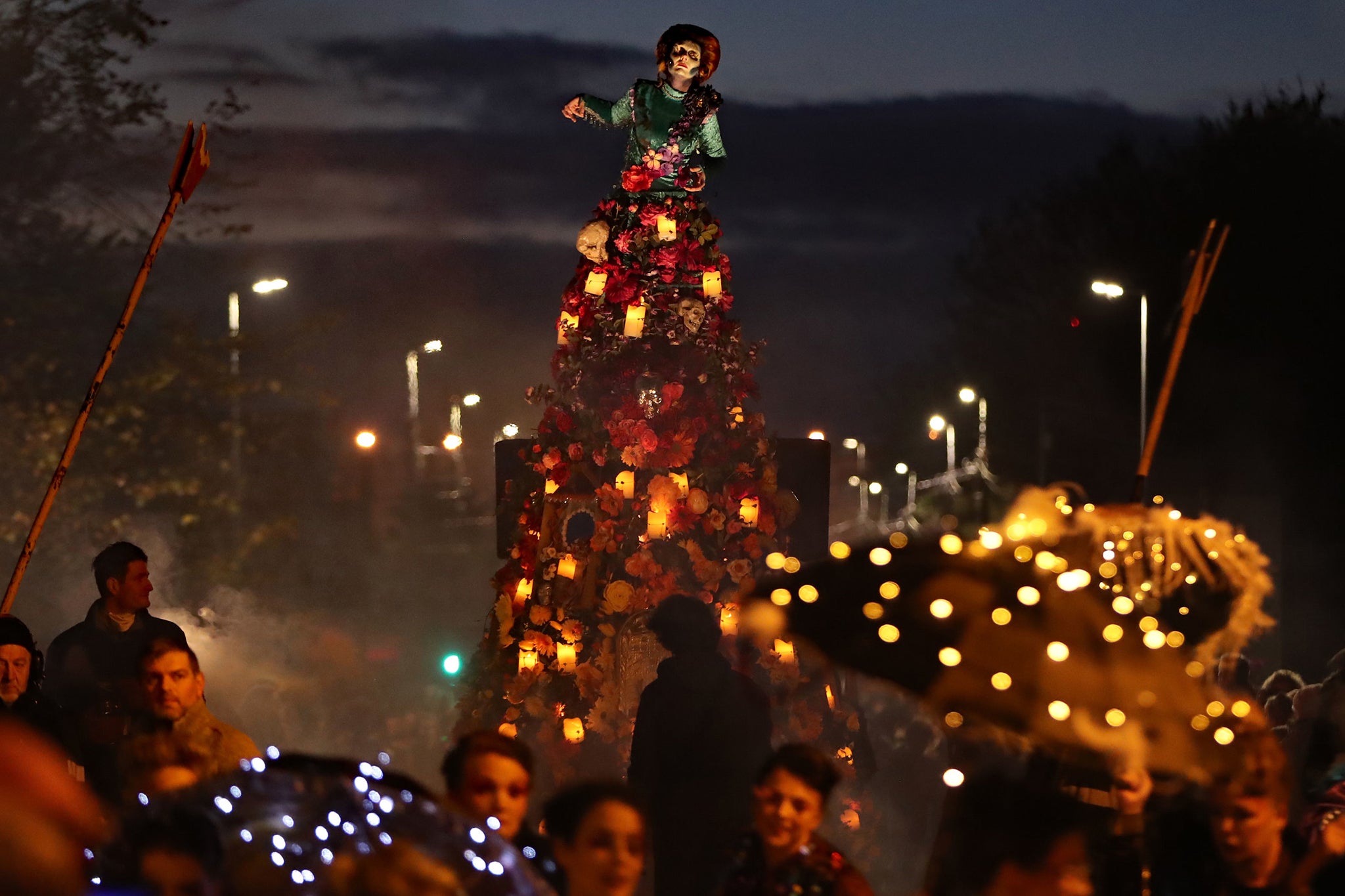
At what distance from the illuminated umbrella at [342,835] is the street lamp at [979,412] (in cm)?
3576

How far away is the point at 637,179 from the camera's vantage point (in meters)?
9.31

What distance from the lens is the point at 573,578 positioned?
362 inches

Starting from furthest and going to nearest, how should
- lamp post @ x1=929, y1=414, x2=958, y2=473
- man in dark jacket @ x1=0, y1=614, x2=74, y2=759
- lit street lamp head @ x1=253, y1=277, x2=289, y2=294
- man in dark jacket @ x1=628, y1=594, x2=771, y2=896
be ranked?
lamp post @ x1=929, y1=414, x2=958, y2=473 < lit street lamp head @ x1=253, y1=277, x2=289, y2=294 < man in dark jacket @ x1=628, y1=594, x2=771, y2=896 < man in dark jacket @ x1=0, y1=614, x2=74, y2=759

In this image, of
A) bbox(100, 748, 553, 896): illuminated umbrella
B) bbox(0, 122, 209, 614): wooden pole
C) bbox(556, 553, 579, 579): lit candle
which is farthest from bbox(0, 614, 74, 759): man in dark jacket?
bbox(556, 553, 579, 579): lit candle

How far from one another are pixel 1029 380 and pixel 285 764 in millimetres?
35723

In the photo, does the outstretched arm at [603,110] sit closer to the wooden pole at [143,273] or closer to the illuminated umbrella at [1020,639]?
the wooden pole at [143,273]

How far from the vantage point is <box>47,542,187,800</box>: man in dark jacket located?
22.0 ft

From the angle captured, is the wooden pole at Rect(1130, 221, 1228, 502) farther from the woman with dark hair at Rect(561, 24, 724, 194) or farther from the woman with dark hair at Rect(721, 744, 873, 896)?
the woman with dark hair at Rect(561, 24, 724, 194)

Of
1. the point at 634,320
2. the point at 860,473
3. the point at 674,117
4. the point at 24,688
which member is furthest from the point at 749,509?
the point at 860,473

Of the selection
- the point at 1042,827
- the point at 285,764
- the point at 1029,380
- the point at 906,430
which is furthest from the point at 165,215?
the point at 906,430

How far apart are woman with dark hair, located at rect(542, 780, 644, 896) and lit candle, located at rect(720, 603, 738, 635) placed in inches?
172

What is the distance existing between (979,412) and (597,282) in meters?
36.1

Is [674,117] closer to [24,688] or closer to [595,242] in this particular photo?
[595,242]

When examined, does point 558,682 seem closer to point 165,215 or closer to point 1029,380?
point 165,215
